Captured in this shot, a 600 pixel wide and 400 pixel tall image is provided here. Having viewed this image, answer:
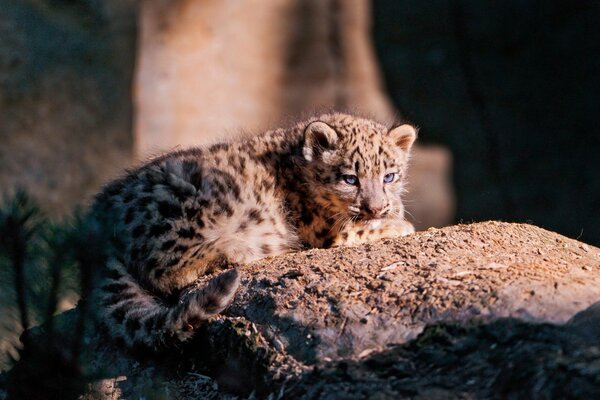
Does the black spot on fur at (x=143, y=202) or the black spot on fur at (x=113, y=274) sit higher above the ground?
the black spot on fur at (x=143, y=202)

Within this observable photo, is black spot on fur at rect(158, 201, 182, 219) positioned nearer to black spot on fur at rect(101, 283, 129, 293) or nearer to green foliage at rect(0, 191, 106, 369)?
black spot on fur at rect(101, 283, 129, 293)

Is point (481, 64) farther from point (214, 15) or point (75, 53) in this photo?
point (75, 53)

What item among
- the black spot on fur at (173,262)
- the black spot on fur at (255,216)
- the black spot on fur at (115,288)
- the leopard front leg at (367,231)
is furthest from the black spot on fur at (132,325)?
the leopard front leg at (367,231)

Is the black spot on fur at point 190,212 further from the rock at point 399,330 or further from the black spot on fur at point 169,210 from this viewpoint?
the rock at point 399,330

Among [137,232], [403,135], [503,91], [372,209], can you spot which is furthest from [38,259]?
[503,91]

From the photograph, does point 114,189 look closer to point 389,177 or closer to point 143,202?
point 143,202

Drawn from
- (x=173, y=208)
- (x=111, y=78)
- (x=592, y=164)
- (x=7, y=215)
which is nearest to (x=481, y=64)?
(x=592, y=164)
